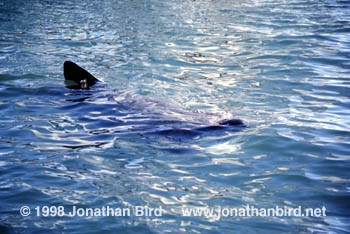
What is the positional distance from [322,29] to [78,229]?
1070 cm

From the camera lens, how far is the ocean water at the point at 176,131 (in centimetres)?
382

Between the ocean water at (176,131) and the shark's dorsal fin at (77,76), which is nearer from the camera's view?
the ocean water at (176,131)

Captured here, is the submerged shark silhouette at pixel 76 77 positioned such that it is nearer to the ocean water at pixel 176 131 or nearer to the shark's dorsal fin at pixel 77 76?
the shark's dorsal fin at pixel 77 76

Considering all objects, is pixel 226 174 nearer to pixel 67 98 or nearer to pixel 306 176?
pixel 306 176

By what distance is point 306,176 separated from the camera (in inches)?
176

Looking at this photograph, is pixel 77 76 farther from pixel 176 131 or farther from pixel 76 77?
pixel 176 131

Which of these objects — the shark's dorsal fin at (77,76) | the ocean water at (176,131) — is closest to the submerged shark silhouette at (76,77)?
the shark's dorsal fin at (77,76)

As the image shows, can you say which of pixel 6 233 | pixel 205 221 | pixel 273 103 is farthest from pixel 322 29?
pixel 6 233

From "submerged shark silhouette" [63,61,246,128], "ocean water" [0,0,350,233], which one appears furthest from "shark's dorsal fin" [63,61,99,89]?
"ocean water" [0,0,350,233]

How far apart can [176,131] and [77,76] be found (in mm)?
2839

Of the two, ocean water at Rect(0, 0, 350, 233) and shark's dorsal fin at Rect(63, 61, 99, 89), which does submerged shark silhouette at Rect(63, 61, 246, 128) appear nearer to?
shark's dorsal fin at Rect(63, 61, 99, 89)

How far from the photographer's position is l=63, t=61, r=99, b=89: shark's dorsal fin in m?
7.35

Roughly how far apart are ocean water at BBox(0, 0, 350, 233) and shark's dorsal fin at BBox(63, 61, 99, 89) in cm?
23

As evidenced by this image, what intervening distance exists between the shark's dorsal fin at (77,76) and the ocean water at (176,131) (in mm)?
234
